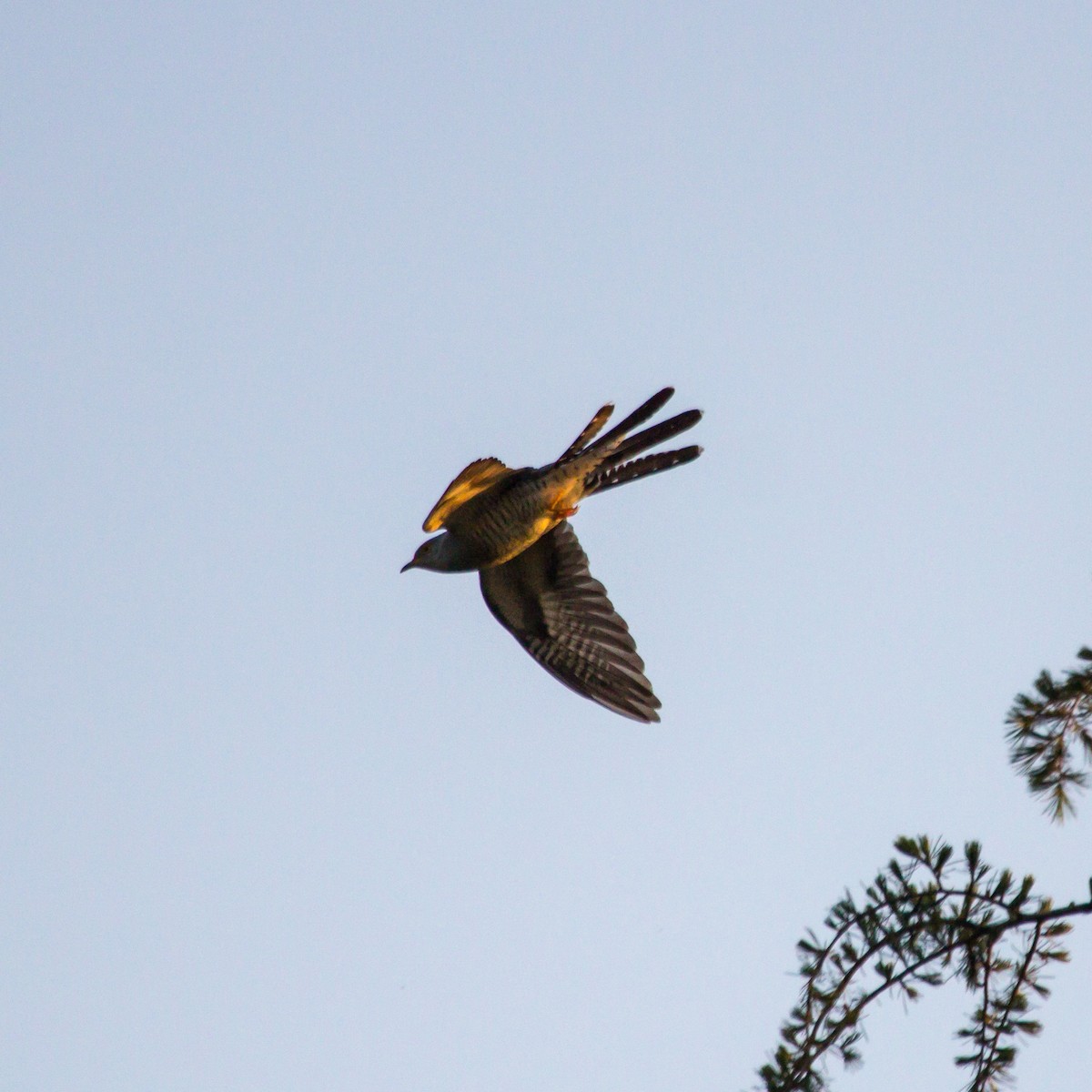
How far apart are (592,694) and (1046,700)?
3.91 m

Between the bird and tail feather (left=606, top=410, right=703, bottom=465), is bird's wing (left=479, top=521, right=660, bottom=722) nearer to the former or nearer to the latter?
the bird

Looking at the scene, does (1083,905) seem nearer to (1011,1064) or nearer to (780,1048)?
(1011,1064)

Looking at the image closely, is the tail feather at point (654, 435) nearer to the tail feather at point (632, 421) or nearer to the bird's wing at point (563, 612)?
the tail feather at point (632, 421)

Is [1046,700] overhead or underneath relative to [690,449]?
underneath

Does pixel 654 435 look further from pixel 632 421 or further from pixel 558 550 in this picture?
pixel 558 550

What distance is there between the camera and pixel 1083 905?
3197mm

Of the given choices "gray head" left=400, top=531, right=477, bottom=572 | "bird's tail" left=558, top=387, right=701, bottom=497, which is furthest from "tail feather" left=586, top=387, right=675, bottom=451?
"gray head" left=400, top=531, right=477, bottom=572

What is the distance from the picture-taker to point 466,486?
657 cm

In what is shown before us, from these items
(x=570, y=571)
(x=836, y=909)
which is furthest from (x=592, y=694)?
(x=836, y=909)

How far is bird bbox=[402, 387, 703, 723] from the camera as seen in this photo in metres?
6.86

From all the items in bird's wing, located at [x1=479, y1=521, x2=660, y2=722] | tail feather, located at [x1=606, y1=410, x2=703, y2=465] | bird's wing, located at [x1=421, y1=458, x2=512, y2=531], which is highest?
tail feather, located at [x1=606, y1=410, x2=703, y2=465]

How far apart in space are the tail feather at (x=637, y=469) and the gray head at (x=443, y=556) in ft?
2.29

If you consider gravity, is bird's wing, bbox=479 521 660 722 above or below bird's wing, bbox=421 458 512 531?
above

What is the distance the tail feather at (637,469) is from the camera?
691 cm
